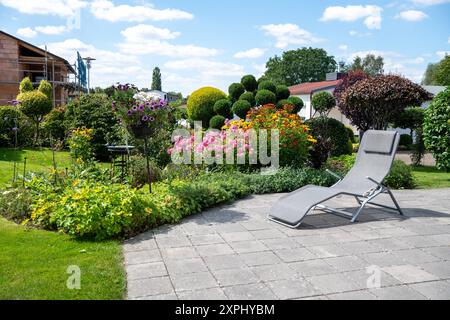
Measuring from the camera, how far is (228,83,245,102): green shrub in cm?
2068

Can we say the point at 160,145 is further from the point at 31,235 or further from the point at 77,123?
the point at 31,235

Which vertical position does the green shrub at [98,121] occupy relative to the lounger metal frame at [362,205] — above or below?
above

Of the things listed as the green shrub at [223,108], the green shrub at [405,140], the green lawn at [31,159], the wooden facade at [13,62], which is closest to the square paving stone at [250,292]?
the green lawn at [31,159]

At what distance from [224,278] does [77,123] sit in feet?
32.5

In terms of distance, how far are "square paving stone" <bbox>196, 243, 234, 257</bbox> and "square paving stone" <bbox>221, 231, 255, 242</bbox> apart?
0.81 ft

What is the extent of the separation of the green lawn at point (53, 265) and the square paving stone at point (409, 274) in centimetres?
240

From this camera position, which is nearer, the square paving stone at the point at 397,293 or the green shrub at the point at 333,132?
the square paving stone at the point at 397,293

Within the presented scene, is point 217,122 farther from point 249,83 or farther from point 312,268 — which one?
point 312,268

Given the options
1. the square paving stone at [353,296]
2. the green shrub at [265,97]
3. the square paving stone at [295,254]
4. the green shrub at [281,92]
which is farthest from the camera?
the green shrub at [281,92]

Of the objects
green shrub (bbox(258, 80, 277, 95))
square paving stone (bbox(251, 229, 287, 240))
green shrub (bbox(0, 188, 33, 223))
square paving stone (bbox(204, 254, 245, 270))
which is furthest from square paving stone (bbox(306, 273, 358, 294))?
green shrub (bbox(258, 80, 277, 95))

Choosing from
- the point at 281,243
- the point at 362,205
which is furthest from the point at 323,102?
the point at 281,243

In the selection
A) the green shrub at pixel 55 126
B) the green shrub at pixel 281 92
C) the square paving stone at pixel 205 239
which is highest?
the green shrub at pixel 281 92

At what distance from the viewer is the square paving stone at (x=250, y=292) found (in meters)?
3.10

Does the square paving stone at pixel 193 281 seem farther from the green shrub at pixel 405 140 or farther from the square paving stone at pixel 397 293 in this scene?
the green shrub at pixel 405 140
